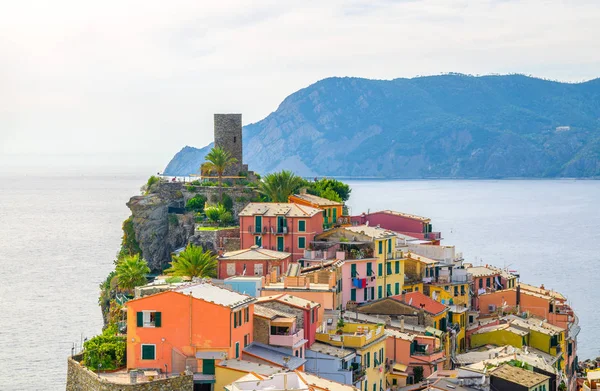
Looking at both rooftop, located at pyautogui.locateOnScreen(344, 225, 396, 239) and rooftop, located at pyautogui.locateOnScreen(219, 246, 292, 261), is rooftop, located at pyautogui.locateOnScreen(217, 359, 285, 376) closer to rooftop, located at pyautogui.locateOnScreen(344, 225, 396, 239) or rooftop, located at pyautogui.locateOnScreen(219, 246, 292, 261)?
rooftop, located at pyautogui.locateOnScreen(219, 246, 292, 261)

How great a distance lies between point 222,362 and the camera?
122ft

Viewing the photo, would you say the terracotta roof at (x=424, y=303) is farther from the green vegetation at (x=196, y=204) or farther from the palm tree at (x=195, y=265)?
the green vegetation at (x=196, y=204)

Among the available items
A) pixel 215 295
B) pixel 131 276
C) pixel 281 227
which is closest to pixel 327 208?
pixel 281 227

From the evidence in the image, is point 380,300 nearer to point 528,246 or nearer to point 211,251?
point 211,251

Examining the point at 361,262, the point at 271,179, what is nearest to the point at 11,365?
the point at 271,179

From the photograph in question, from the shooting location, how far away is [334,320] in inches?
1966

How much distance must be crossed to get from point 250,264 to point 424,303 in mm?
10929

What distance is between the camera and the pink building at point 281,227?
6731cm

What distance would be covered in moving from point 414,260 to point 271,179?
57.1ft

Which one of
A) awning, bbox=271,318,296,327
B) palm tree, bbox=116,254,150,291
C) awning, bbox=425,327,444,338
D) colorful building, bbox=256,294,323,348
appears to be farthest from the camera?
palm tree, bbox=116,254,150,291

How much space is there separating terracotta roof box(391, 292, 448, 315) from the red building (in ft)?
24.7

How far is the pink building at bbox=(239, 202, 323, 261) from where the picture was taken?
A: 67.3 m

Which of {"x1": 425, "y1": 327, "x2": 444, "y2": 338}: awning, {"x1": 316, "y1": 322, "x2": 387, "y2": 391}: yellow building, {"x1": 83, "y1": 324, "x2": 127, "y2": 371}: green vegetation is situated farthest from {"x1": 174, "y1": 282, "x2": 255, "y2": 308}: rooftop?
{"x1": 425, "y1": 327, "x2": 444, "y2": 338}: awning

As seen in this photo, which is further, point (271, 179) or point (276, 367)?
point (271, 179)
